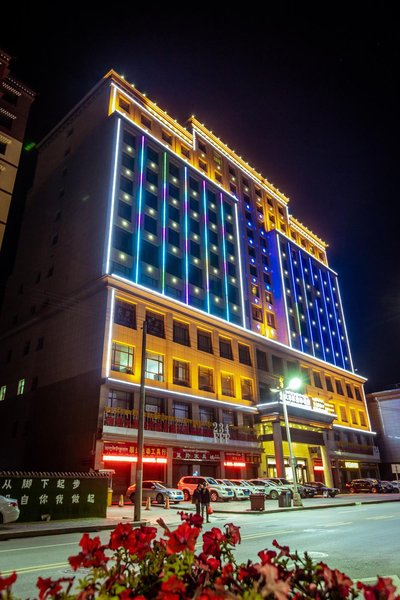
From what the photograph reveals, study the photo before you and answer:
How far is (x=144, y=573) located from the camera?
301 cm

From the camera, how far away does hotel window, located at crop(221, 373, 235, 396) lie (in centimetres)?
4312

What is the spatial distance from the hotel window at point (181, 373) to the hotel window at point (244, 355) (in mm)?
9091

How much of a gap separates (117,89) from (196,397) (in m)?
36.5

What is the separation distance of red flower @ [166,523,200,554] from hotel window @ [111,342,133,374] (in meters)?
30.6

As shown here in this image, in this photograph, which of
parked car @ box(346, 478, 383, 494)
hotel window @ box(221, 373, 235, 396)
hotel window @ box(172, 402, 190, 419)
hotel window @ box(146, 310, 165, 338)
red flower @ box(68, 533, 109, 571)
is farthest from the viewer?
parked car @ box(346, 478, 383, 494)

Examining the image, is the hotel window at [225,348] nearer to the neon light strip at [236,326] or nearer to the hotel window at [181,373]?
the neon light strip at [236,326]

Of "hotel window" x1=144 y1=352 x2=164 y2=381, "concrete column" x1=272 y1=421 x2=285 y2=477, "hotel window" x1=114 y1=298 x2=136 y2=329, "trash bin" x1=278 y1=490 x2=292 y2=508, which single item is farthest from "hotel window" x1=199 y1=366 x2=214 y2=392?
"trash bin" x1=278 y1=490 x2=292 y2=508

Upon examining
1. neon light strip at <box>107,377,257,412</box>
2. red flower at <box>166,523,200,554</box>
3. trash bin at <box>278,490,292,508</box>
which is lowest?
trash bin at <box>278,490,292,508</box>

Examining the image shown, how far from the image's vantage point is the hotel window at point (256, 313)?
54562 mm

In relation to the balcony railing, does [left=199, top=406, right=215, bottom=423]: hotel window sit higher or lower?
higher

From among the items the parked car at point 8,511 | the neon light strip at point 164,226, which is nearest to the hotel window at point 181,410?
the neon light strip at point 164,226

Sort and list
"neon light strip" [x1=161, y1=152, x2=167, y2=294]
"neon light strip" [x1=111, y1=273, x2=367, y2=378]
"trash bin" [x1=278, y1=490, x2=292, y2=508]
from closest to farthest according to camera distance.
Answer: "trash bin" [x1=278, y1=490, x2=292, y2=508] < "neon light strip" [x1=111, y1=273, x2=367, y2=378] < "neon light strip" [x1=161, y1=152, x2=167, y2=294]

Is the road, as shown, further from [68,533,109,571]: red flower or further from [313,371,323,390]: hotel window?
[313,371,323,390]: hotel window

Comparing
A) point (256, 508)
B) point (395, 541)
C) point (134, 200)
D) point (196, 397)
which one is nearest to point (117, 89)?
point (134, 200)
